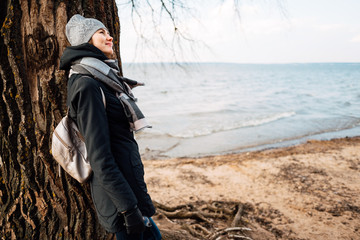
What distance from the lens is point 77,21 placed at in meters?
1.69

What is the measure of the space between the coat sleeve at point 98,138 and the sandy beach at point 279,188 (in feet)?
7.16

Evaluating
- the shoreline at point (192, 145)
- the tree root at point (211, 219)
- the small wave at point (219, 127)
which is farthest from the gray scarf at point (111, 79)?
the small wave at point (219, 127)

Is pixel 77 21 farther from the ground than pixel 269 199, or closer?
farther from the ground

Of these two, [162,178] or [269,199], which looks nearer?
[269,199]

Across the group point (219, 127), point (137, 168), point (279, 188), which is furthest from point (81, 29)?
point (219, 127)

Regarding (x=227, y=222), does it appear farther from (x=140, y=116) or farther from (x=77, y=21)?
(x=77, y=21)

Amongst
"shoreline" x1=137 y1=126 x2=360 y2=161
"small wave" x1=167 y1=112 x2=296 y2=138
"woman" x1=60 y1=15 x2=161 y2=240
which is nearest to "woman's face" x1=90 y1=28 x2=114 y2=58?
"woman" x1=60 y1=15 x2=161 y2=240

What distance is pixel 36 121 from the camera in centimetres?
195

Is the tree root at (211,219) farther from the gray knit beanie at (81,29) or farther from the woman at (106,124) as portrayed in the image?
the gray knit beanie at (81,29)

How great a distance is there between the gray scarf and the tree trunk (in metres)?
0.40

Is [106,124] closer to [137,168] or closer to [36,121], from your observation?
[137,168]

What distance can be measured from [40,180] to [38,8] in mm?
1287

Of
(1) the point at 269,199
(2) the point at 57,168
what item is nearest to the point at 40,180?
(2) the point at 57,168

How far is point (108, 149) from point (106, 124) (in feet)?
0.48
